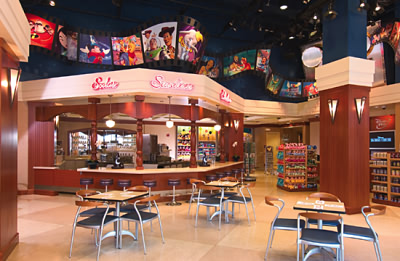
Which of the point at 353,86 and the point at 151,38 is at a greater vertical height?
the point at 151,38

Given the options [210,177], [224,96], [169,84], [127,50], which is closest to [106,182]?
[210,177]

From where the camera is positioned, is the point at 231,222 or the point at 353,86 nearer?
the point at 231,222

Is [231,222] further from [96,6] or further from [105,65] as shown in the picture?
[96,6]

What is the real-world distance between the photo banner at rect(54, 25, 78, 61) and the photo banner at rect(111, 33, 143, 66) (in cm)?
140

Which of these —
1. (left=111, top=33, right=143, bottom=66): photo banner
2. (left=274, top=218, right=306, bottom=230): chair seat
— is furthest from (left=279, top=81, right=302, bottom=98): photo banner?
(left=274, top=218, right=306, bottom=230): chair seat

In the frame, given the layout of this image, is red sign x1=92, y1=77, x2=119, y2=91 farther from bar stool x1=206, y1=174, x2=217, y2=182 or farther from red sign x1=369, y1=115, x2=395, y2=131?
Result: red sign x1=369, y1=115, x2=395, y2=131

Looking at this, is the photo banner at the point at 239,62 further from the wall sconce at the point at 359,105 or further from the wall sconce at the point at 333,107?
the wall sconce at the point at 359,105

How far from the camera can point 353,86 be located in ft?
23.0

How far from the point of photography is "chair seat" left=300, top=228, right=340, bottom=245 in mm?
3614

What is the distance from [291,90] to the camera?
14055mm

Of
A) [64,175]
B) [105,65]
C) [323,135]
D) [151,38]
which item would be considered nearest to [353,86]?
[323,135]

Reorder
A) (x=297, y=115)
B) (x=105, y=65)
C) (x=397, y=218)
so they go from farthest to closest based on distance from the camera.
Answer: (x=297, y=115)
(x=105, y=65)
(x=397, y=218)

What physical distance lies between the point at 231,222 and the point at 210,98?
4.15m

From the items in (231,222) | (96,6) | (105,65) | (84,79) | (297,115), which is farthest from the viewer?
(297,115)
